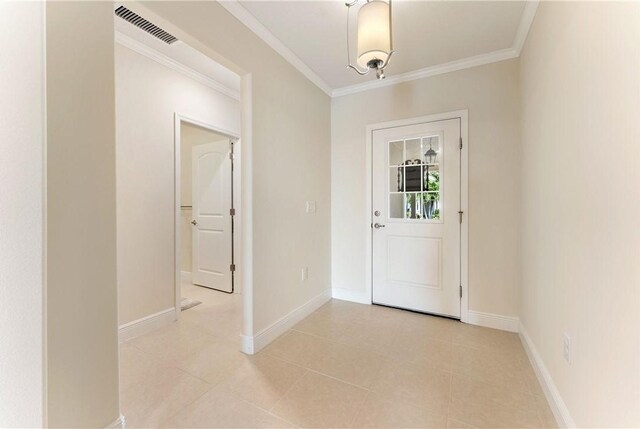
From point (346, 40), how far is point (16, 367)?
2.76 metres

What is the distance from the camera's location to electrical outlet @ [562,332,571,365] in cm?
132

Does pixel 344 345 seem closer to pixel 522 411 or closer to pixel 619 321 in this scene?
pixel 522 411

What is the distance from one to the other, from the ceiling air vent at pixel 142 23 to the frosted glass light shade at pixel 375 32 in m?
1.49

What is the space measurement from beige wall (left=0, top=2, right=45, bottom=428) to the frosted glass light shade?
4.67ft

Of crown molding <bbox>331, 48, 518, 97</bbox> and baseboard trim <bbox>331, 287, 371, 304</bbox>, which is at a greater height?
crown molding <bbox>331, 48, 518, 97</bbox>

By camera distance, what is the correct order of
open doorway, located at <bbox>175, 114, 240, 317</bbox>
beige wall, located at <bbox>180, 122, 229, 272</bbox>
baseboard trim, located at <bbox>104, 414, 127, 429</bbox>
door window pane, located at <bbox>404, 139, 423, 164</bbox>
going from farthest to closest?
1. beige wall, located at <bbox>180, 122, 229, 272</bbox>
2. open doorway, located at <bbox>175, 114, 240, 317</bbox>
3. door window pane, located at <bbox>404, 139, 423, 164</bbox>
4. baseboard trim, located at <bbox>104, 414, 127, 429</bbox>

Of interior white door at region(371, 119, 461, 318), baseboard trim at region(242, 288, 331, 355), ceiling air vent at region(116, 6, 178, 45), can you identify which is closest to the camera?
ceiling air vent at region(116, 6, 178, 45)

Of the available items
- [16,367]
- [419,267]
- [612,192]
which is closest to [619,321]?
[612,192]

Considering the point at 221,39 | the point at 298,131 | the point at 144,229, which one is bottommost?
the point at 144,229

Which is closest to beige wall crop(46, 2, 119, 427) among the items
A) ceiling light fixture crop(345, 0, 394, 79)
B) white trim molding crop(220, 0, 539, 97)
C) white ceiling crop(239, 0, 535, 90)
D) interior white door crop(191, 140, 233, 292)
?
white trim molding crop(220, 0, 539, 97)

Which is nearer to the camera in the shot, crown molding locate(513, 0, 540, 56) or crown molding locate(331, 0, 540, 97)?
crown molding locate(513, 0, 540, 56)

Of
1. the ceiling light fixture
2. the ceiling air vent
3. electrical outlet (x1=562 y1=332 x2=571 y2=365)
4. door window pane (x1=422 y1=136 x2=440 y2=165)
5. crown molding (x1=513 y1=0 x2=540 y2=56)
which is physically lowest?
electrical outlet (x1=562 y1=332 x2=571 y2=365)

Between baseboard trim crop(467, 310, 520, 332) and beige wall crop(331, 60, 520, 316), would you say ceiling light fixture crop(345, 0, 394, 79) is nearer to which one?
beige wall crop(331, 60, 520, 316)

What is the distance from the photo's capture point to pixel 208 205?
3.72 m
